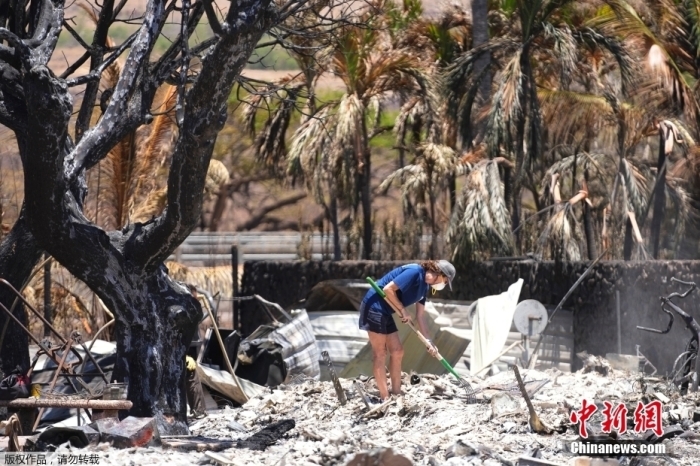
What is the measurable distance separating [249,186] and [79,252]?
3270 cm

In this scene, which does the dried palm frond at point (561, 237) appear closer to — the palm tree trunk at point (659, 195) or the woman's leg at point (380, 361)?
the palm tree trunk at point (659, 195)

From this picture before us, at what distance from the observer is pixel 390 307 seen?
10.6 meters

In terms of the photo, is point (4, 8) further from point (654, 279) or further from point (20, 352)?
point (654, 279)

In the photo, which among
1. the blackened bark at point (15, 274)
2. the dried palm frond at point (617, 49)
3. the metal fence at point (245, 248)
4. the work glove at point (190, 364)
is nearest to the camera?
the blackened bark at point (15, 274)

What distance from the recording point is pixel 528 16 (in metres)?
15.9

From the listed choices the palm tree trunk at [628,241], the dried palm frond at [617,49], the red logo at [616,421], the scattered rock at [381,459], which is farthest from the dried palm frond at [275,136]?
the scattered rock at [381,459]

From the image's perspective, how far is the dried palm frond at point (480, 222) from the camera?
14805mm

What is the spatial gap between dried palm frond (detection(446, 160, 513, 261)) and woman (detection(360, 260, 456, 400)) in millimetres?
4307

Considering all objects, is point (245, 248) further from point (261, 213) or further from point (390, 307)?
point (390, 307)

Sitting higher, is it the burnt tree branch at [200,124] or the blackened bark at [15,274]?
the burnt tree branch at [200,124]

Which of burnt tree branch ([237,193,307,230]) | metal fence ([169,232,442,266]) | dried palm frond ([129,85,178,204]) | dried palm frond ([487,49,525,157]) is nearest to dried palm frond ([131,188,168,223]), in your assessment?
dried palm frond ([129,85,178,204])

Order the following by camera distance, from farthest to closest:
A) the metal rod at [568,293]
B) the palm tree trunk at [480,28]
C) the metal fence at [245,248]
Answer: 1. the metal fence at [245,248]
2. the palm tree trunk at [480,28]
3. the metal rod at [568,293]

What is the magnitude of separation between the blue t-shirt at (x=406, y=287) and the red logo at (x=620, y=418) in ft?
7.66

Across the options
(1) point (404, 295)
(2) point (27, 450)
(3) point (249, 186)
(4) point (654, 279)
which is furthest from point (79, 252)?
(3) point (249, 186)
